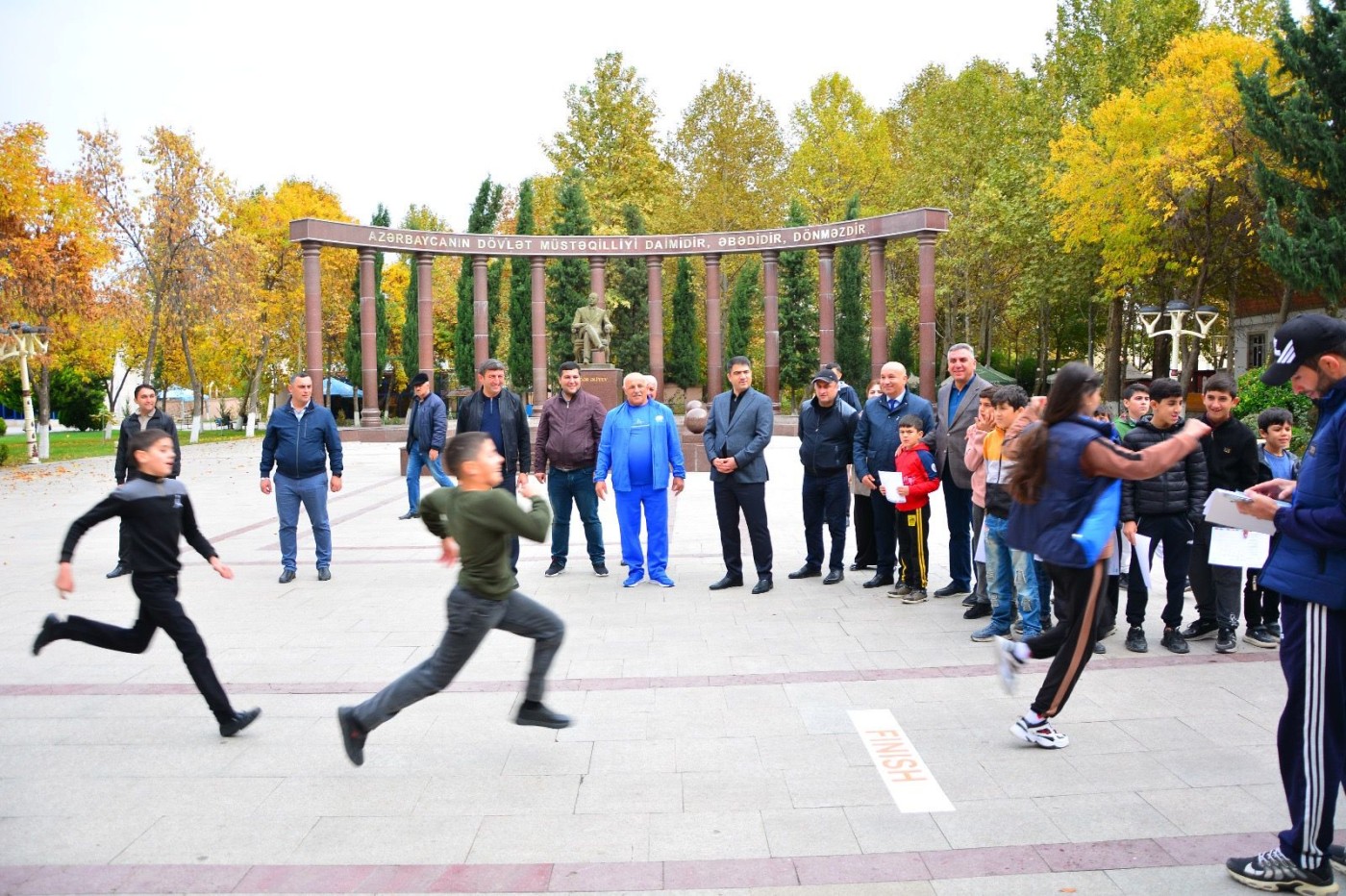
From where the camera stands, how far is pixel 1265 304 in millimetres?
44594

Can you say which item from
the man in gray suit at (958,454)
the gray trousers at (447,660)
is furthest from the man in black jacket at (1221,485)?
the gray trousers at (447,660)

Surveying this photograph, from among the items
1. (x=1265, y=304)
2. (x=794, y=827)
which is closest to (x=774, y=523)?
(x=794, y=827)

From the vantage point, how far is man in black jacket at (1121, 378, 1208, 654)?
705 centimetres

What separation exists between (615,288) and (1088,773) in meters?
50.9

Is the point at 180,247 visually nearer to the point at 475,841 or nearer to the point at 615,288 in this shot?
the point at 615,288

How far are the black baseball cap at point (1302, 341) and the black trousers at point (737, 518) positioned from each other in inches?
229

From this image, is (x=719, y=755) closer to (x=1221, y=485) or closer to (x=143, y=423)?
(x=1221, y=485)

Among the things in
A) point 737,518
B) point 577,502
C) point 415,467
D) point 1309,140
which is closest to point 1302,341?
point 737,518

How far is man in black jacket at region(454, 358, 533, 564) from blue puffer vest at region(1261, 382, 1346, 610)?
7.03 metres

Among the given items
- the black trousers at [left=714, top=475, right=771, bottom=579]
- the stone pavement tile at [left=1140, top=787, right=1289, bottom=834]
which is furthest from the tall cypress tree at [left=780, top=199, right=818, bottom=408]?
the stone pavement tile at [left=1140, top=787, right=1289, bottom=834]

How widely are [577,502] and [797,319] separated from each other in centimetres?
4247

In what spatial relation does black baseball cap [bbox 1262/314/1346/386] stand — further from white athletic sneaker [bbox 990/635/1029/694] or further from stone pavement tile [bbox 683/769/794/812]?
stone pavement tile [bbox 683/769/794/812]

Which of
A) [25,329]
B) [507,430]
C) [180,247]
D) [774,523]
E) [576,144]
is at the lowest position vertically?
[774,523]

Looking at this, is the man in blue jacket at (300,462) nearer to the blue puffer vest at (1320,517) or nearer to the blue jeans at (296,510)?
the blue jeans at (296,510)
